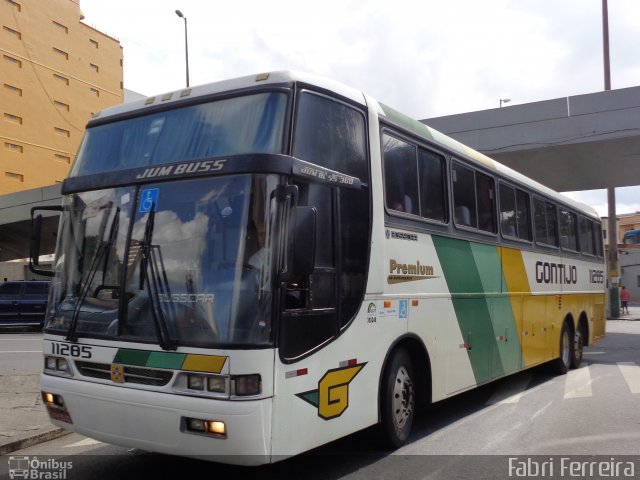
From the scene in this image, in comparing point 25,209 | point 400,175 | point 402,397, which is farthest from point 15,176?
point 402,397

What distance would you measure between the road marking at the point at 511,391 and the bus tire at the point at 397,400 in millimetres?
2911

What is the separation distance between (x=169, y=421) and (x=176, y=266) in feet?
3.73

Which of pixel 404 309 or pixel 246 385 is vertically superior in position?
pixel 404 309

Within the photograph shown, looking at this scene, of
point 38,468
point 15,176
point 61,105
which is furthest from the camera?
point 61,105

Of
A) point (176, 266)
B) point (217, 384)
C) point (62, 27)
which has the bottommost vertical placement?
point (217, 384)

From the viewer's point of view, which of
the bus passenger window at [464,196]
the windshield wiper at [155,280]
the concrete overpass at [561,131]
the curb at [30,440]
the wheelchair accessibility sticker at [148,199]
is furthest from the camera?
the concrete overpass at [561,131]

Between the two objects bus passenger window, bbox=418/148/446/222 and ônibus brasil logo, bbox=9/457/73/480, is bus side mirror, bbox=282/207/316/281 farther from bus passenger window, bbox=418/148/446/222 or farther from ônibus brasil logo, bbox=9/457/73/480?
ônibus brasil logo, bbox=9/457/73/480

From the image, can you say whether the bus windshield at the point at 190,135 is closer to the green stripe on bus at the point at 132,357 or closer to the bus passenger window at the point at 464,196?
the green stripe on bus at the point at 132,357

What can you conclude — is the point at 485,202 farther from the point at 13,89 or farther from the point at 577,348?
the point at 13,89

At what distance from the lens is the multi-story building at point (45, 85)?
56.4m

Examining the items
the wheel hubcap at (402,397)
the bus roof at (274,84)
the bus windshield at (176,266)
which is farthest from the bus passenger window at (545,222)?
the bus windshield at (176,266)

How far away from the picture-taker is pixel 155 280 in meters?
4.68

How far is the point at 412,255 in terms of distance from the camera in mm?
6312

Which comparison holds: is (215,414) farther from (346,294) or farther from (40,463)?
(40,463)
